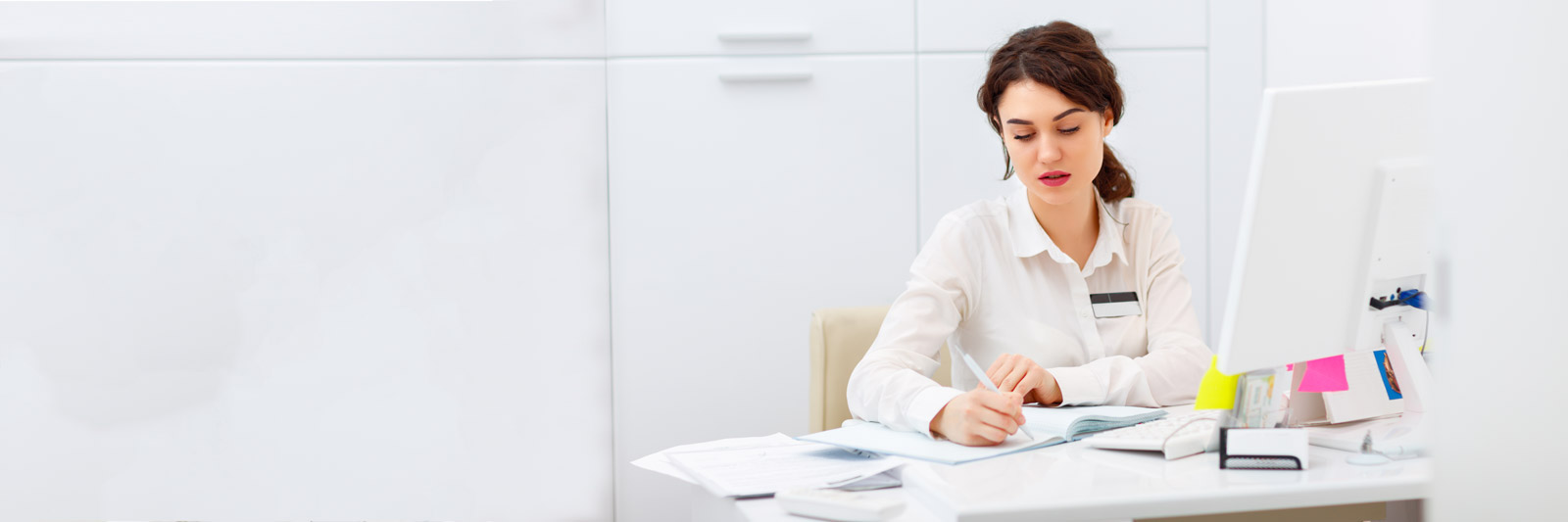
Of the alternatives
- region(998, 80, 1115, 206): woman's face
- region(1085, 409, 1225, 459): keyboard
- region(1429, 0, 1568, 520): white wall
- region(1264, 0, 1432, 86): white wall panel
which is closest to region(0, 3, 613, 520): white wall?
region(998, 80, 1115, 206): woman's face

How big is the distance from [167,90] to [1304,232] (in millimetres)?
2248

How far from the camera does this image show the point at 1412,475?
1.03 m

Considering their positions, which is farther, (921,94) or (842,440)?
(921,94)

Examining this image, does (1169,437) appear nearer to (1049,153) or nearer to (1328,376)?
(1328,376)

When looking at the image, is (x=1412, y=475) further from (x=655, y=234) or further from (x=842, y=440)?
(x=655, y=234)

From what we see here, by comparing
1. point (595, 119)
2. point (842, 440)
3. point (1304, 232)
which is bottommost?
point (842, 440)

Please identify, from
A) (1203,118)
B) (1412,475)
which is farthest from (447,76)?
(1412,475)

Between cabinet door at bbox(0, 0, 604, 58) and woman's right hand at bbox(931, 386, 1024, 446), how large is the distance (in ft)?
4.93

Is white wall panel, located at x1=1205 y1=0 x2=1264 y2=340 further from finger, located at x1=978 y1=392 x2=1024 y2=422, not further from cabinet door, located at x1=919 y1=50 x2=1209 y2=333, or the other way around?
finger, located at x1=978 y1=392 x2=1024 y2=422

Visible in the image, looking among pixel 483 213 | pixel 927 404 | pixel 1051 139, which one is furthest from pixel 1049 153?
pixel 483 213

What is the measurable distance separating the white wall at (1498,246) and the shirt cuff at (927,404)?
63 cm

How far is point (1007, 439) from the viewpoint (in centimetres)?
124

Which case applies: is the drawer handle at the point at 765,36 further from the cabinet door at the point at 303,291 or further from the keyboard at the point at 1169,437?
the keyboard at the point at 1169,437

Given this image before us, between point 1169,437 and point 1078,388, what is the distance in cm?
30
